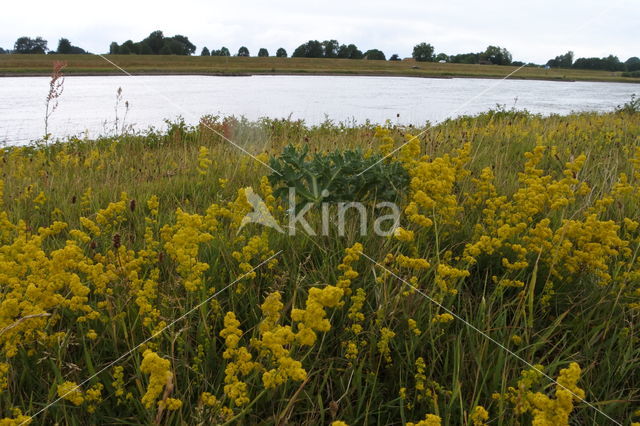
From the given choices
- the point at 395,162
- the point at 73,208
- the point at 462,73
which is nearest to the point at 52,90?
Result: the point at 73,208

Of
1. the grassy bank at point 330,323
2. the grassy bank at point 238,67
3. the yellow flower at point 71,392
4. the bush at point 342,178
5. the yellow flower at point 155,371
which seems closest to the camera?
the yellow flower at point 155,371

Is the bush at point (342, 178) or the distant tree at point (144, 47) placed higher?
the distant tree at point (144, 47)

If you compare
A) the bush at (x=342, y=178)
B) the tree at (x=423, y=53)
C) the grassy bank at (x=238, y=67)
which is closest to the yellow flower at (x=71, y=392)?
the bush at (x=342, y=178)

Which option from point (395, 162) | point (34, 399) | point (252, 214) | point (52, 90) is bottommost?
point (34, 399)

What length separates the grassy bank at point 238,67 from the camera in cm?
3803

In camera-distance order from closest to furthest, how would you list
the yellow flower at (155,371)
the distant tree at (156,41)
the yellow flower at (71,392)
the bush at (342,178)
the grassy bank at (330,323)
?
the yellow flower at (155,371) < the yellow flower at (71,392) < the grassy bank at (330,323) < the bush at (342,178) < the distant tree at (156,41)

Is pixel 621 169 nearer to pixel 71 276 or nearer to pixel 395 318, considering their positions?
pixel 395 318

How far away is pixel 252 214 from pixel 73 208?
1.60 metres

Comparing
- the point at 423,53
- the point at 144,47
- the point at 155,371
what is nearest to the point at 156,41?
the point at 144,47

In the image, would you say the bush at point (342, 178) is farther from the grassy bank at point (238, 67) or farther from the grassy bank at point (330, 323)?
the grassy bank at point (238, 67)

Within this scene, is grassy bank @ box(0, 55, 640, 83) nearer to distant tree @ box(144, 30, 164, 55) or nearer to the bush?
distant tree @ box(144, 30, 164, 55)

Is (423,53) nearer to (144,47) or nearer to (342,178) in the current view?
(342,178)

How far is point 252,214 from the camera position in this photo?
8.55ft

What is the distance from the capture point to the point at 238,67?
43.9 m
